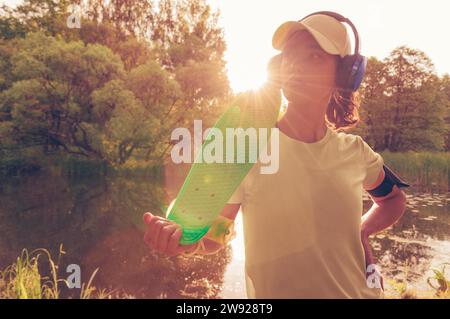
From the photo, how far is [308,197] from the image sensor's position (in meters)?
1.04

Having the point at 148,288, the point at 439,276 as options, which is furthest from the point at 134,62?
the point at 439,276

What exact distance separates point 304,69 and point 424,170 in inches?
646

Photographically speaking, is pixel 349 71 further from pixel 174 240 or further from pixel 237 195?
pixel 174 240

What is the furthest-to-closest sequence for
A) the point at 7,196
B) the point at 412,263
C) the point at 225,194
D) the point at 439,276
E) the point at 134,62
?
the point at 134,62
the point at 7,196
the point at 412,263
the point at 439,276
the point at 225,194

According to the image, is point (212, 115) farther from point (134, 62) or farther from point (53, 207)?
point (53, 207)

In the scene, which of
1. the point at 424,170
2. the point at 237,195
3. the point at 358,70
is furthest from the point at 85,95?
the point at 237,195

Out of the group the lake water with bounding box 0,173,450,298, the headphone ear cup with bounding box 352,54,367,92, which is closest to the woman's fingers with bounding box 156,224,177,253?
the headphone ear cup with bounding box 352,54,367,92

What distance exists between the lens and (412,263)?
7969 millimetres

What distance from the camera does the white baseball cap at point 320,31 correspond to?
3.57 ft

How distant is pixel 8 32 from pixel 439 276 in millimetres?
30107

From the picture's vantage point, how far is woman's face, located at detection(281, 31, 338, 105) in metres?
1.12

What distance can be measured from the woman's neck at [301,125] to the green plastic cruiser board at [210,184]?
0.18 m

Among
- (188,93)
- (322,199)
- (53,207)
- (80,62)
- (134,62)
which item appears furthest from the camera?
(134,62)

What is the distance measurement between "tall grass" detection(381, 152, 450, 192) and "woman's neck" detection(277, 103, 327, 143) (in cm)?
1540
